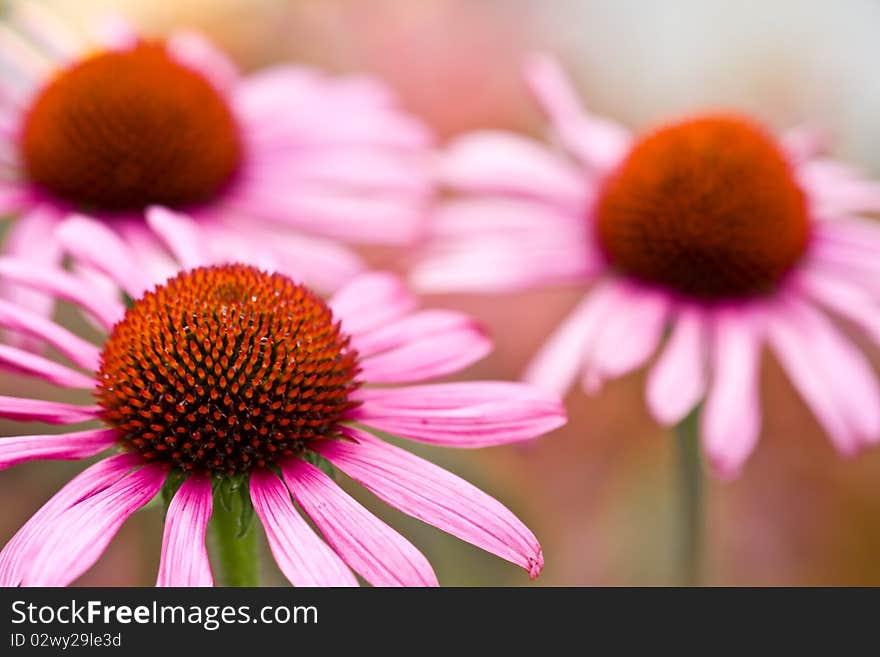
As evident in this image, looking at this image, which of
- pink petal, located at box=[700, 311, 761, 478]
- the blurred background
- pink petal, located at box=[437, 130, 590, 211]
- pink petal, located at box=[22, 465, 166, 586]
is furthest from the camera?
the blurred background

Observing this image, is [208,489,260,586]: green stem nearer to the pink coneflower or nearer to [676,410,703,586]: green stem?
the pink coneflower

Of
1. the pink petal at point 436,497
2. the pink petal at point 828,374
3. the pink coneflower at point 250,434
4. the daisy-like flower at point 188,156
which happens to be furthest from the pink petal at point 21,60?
the pink petal at point 828,374

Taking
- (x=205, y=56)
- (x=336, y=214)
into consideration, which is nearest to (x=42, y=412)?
(x=336, y=214)

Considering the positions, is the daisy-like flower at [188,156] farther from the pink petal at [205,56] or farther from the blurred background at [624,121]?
the blurred background at [624,121]

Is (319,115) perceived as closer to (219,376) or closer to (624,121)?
(219,376)

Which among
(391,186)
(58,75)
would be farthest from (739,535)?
(58,75)

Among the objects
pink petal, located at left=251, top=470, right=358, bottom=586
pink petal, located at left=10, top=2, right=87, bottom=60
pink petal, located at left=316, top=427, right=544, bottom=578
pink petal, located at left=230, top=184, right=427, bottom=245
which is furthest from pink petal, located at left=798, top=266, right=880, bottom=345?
pink petal, located at left=10, top=2, right=87, bottom=60
